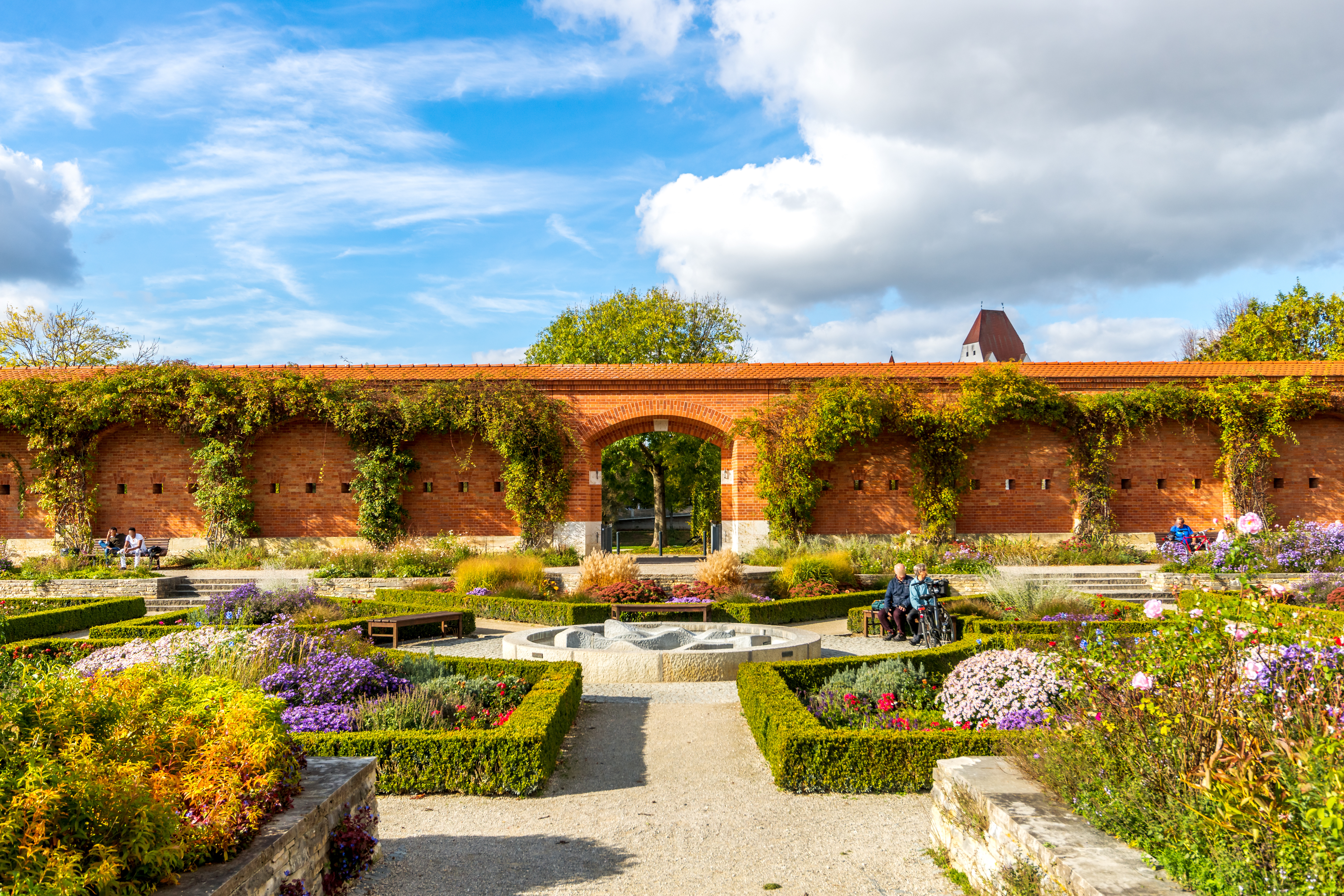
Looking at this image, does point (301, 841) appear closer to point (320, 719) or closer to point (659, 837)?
point (659, 837)

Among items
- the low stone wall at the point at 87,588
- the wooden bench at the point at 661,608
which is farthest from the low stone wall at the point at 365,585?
the wooden bench at the point at 661,608

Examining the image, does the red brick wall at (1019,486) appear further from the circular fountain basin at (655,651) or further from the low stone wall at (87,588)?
the low stone wall at (87,588)

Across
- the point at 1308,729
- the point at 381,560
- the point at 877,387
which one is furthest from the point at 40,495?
the point at 1308,729

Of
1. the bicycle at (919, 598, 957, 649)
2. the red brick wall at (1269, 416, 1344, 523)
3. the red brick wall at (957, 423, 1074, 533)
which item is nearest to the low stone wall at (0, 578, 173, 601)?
the bicycle at (919, 598, 957, 649)

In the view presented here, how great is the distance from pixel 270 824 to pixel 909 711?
4.35m

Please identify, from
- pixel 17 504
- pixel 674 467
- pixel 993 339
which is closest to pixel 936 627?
pixel 674 467

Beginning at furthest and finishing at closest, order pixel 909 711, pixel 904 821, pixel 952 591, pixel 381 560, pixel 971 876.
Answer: pixel 381 560 < pixel 952 591 < pixel 909 711 < pixel 904 821 < pixel 971 876

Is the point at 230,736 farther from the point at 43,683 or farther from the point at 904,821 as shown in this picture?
the point at 904,821

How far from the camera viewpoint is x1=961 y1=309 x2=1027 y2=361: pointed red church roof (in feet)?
170

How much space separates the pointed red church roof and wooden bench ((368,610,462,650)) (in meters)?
46.9

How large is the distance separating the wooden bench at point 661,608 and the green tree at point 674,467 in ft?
37.9

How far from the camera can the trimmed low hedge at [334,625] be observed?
848 cm

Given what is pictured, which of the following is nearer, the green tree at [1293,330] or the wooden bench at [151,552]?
the wooden bench at [151,552]

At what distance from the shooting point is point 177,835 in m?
2.62
